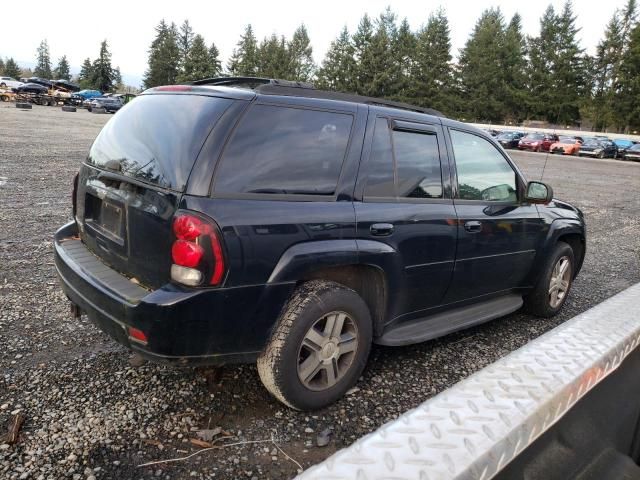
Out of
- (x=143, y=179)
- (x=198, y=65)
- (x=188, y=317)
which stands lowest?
(x=188, y=317)

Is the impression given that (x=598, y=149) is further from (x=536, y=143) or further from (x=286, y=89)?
(x=286, y=89)

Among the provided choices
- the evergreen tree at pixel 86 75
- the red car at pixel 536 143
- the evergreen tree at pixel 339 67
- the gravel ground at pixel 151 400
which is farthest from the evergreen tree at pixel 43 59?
the gravel ground at pixel 151 400

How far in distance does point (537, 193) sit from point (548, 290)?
985 millimetres

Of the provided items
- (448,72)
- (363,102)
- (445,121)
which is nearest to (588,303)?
(445,121)

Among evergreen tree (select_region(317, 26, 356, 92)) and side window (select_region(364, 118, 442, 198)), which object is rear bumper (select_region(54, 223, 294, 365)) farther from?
evergreen tree (select_region(317, 26, 356, 92))

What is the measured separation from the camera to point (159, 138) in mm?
2938

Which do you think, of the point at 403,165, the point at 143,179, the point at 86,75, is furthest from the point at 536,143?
the point at 86,75

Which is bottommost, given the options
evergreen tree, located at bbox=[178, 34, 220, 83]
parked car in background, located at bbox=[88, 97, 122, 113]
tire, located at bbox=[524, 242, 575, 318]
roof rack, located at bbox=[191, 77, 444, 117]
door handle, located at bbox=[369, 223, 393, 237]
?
parked car in background, located at bbox=[88, 97, 122, 113]

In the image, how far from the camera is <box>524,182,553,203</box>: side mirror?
442 cm

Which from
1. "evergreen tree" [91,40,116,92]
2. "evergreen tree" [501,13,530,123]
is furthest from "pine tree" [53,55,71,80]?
"evergreen tree" [501,13,530,123]

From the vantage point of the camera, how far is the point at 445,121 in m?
3.89

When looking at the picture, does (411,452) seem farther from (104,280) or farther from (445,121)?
(445,121)

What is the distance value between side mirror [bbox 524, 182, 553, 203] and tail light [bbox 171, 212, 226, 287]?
9.68 ft

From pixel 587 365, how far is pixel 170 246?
1.98 meters
